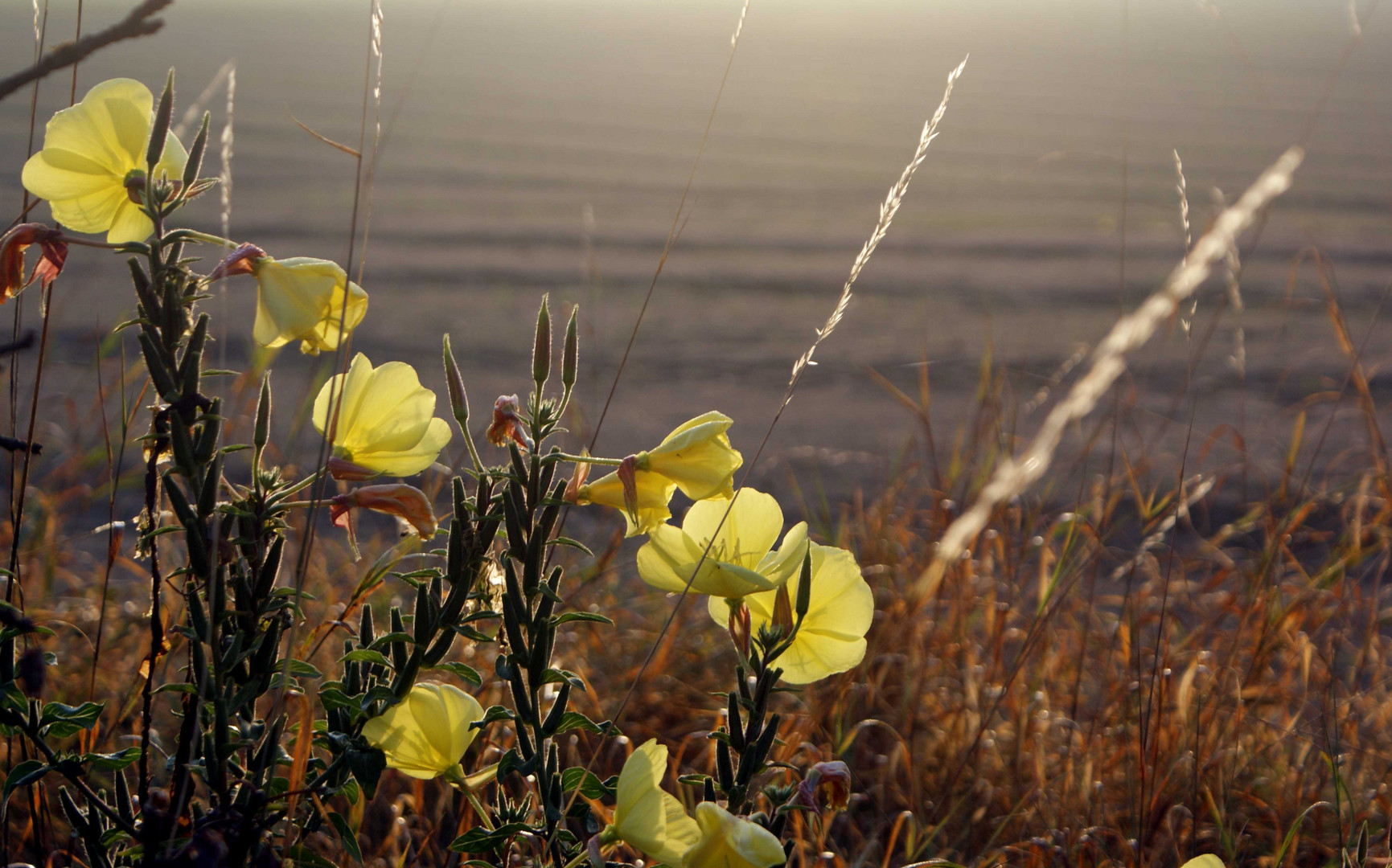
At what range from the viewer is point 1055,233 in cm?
715

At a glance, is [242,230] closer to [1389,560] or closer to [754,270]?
[754,270]

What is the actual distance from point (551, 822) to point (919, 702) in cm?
131

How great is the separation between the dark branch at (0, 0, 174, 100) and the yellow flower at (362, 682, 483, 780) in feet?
1.71

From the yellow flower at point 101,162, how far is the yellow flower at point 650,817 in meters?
0.57

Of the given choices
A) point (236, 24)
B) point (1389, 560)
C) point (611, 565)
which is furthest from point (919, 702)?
point (236, 24)

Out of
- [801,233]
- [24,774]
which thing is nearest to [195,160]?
[24,774]

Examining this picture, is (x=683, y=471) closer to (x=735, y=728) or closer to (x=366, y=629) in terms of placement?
(x=735, y=728)

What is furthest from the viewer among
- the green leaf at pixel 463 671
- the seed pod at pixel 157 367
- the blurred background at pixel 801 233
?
the blurred background at pixel 801 233

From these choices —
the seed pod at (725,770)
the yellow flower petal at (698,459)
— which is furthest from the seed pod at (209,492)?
the seed pod at (725,770)

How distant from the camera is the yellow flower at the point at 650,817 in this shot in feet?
2.68

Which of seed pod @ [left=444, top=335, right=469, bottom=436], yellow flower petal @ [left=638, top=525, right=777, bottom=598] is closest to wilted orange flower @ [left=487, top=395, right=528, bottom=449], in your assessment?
seed pod @ [left=444, top=335, right=469, bottom=436]

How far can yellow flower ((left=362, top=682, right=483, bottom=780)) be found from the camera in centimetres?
92

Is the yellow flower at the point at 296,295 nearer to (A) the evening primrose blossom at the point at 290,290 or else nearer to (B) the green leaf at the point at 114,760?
(A) the evening primrose blossom at the point at 290,290

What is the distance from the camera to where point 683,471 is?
0.90 meters
